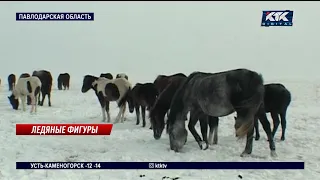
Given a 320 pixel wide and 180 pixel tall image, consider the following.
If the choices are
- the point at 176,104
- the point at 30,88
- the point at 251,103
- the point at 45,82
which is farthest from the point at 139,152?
the point at 45,82

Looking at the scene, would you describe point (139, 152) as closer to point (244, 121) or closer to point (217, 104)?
point (217, 104)

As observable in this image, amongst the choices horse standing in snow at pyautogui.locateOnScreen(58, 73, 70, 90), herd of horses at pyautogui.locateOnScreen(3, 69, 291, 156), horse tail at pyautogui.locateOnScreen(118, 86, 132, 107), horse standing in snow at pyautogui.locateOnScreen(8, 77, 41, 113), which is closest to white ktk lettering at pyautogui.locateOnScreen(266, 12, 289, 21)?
herd of horses at pyautogui.locateOnScreen(3, 69, 291, 156)

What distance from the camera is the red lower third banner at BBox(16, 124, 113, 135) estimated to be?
11.5 m

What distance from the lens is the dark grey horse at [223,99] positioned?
7.75m

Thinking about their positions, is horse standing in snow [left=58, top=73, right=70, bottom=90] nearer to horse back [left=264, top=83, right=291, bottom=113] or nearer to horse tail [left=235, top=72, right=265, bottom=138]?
horse back [left=264, top=83, right=291, bottom=113]

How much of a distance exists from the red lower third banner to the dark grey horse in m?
3.22

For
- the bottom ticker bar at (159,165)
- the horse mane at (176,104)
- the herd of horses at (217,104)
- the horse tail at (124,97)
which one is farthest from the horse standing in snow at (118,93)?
the bottom ticker bar at (159,165)

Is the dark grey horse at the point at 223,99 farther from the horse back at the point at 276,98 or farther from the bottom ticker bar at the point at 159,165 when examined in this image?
the horse back at the point at 276,98

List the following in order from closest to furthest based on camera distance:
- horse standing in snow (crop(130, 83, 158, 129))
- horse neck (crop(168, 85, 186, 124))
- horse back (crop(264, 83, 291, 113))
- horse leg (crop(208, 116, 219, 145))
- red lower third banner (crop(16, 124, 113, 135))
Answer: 1. horse neck (crop(168, 85, 186, 124))
2. horse leg (crop(208, 116, 219, 145))
3. horse back (crop(264, 83, 291, 113))
4. red lower third banner (crop(16, 124, 113, 135))
5. horse standing in snow (crop(130, 83, 158, 129))

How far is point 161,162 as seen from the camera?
7.67 metres

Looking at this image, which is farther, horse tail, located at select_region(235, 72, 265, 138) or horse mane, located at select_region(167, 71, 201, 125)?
horse mane, located at select_region(167, 71, 201, 125)

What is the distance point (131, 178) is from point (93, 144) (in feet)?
10.4

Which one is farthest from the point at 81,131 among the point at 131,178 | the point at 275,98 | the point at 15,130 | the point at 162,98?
the point at 275,98

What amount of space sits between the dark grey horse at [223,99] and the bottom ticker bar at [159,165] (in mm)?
745
